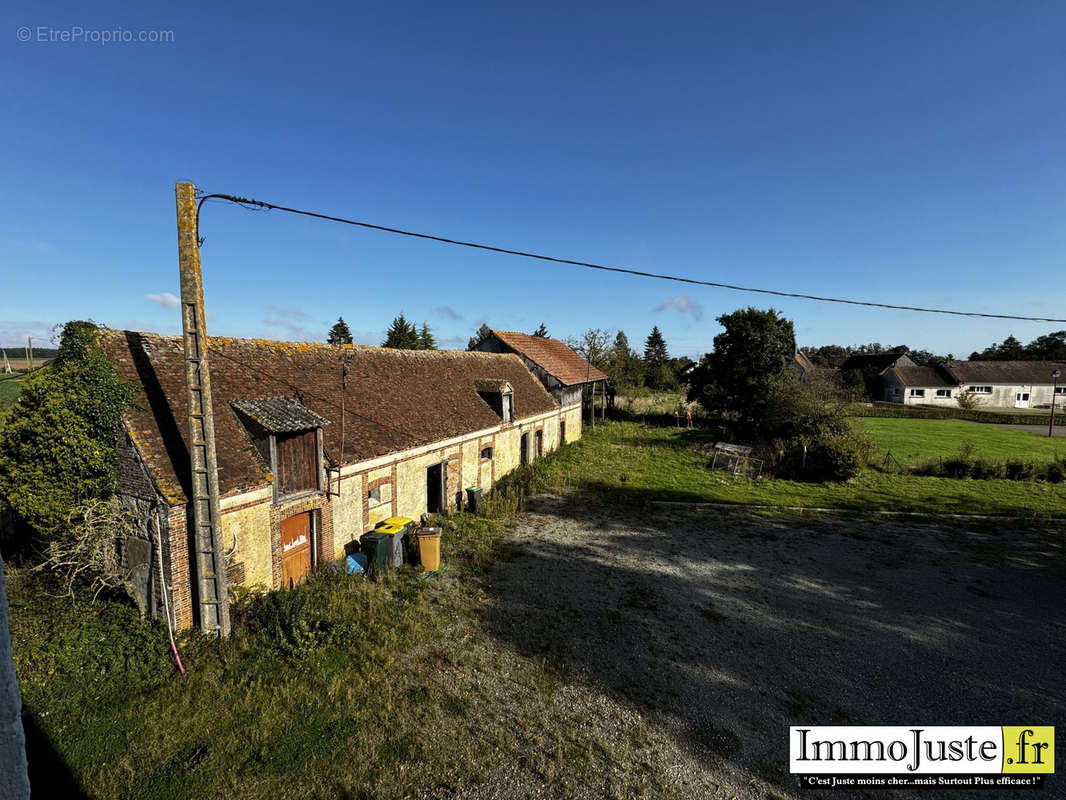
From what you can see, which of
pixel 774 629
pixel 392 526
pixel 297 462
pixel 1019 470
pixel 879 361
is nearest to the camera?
pixel 774 629

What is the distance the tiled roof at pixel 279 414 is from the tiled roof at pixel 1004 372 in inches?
2772

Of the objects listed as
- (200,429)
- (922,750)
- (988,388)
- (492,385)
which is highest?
(492,385)

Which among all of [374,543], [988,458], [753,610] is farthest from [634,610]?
[988,458]

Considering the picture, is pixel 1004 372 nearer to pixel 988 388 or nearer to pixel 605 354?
pixel 988 388

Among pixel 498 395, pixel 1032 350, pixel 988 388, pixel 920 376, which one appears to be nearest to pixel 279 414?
pixel 498 395

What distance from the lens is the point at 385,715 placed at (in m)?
6.86

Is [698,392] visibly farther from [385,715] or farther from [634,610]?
[385,715]

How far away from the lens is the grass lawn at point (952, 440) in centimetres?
2578

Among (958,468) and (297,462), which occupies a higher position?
(297,462)

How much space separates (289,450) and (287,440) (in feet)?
0.75

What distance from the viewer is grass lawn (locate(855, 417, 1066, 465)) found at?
2578cm

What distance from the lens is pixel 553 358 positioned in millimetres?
31656

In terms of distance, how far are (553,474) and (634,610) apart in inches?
451

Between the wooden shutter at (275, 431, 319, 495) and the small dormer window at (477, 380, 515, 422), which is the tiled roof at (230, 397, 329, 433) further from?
the small dormer window at (477, 380, 515, 422)
